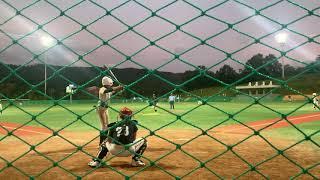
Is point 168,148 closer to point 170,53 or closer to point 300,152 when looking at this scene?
point 300,152

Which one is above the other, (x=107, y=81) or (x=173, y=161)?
(x=107, y=81)

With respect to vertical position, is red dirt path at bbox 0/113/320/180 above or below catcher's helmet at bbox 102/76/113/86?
below

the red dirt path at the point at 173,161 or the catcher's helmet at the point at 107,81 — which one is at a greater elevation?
the catcher's helmet at the point at 107,81

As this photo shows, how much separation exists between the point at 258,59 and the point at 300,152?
289 feet

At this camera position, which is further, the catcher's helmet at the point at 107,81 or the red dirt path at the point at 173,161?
the catcher's helmet at the point at 107,81

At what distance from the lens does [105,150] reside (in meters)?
7.53

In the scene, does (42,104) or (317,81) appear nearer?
(42,104)

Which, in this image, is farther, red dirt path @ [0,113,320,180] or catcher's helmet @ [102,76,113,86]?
catcher's helmet @ [102,76,113,86]

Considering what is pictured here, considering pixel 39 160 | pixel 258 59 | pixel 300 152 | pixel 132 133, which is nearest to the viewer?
pixel 132 133

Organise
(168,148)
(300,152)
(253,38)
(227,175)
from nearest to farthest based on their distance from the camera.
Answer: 1. (253,38)
2. (227,175)
3. (300,152)
4. (168,148)

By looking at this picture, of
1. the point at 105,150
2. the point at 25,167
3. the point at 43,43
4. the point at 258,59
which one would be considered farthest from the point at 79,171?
the point at 258,59

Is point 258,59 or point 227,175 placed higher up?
point 258,59

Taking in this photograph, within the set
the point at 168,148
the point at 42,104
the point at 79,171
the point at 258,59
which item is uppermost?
the point at 258,59

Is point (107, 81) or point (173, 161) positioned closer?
point (173, 161)
